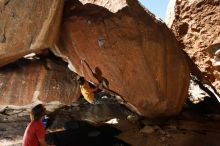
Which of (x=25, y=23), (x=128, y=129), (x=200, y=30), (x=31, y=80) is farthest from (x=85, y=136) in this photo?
(x=200, y=30)

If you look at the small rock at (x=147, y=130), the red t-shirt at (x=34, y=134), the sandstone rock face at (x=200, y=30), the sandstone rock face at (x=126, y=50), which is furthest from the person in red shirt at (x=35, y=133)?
the sandstone rock face at (x=200, y=30)

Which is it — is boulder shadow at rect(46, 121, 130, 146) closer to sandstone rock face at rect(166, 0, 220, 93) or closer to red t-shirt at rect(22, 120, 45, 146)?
red t-shirt at rect(22, 120, 45, 146)

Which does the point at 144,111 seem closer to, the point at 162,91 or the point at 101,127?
the point at 162,91

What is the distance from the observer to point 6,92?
309 inches

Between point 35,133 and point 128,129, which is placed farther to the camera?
point 128,129

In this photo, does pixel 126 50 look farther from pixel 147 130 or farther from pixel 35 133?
pixel 35 133

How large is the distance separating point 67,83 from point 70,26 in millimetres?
2857

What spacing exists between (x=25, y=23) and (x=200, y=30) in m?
3.20

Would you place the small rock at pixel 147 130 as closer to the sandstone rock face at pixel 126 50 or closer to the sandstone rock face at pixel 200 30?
the sandstone rock face at pixel 126 50

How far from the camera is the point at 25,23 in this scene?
5.15 metres

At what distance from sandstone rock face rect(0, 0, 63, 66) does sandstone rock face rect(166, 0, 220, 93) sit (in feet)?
7.90

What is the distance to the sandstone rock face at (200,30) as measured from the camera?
5.27 metres

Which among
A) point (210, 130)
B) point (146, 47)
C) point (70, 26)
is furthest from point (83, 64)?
point (210, 130)

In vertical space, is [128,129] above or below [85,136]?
above
